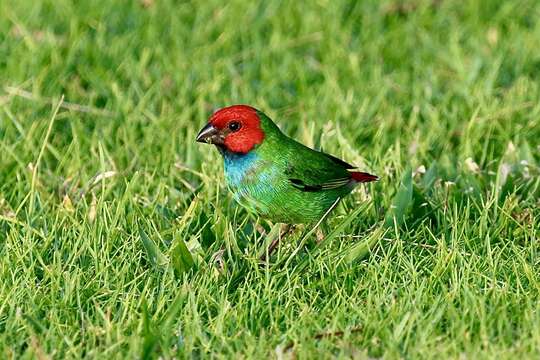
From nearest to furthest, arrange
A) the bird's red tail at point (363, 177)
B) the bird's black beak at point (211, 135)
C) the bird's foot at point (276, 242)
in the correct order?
the bird's foot at point (276, 242) → the bird's black beak at point (211, 135) → the bird's red tail at point (363, 177)

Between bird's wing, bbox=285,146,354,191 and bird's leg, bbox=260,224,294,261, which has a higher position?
bird's wing, bbox=285,146,354,191

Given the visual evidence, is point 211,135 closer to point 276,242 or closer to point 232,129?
point 232,129

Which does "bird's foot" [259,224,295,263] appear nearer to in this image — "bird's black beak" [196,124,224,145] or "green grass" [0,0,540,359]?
"green grass" [0,0,540,359]

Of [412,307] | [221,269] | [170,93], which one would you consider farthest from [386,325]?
[170,93]

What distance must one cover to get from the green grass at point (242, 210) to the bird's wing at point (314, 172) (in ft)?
0.48

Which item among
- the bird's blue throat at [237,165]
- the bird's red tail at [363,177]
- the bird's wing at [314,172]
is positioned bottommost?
the bird's red tail at [363,177]

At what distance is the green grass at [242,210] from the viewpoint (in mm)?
3826

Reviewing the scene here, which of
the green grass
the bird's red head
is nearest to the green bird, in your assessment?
the bird's red head

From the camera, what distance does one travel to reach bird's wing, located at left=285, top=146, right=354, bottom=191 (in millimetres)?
4555

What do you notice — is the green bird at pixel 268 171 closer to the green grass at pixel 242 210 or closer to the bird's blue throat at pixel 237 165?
the bird's blue throat at pixel 237 165

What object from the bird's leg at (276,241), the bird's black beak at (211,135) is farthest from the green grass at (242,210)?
the bird's black beak at (211,135)

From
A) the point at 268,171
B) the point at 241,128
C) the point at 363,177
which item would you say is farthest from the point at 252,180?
the point at 363,177

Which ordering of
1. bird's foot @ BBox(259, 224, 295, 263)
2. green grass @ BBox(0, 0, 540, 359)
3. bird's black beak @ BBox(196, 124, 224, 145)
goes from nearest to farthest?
1. green grass @ BBox(0, 0, 540, 359)
2. bird's foot @ BBox(259, 224, 295, 263)
3. bird's black beak @ BBox(196, 124, 224, 145)

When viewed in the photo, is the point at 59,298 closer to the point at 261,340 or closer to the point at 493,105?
the point at 261,340
